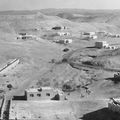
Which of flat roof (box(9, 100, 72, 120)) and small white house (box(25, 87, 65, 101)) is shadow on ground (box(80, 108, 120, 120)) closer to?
flat roof (box(9, 100, 72, 120))

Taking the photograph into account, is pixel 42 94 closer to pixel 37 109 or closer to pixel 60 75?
pixel 37 109

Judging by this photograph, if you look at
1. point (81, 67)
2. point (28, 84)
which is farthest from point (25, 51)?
point (28, 84)

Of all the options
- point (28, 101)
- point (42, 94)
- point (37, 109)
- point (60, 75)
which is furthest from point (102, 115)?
point (60, 75)

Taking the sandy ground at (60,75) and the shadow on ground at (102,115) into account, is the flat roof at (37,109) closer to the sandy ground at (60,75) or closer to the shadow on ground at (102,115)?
the sandy ground at (60,75)

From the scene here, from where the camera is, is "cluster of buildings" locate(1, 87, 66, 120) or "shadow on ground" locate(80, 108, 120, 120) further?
"cluster of buildings" locate(1, 87, 66, 120)

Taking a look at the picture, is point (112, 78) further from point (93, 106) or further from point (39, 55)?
point (39, 55)

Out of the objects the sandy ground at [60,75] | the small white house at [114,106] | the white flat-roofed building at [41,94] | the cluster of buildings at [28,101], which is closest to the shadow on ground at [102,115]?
the sandy ground at [60,75]

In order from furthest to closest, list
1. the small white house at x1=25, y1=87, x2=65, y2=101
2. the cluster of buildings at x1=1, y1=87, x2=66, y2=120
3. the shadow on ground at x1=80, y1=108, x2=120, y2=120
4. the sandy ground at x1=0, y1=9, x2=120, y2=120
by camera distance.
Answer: the small white house at x1=25, y1=87, x2=65, y2=101 → the sandy ground at x1=0, y1=9, x2=120, y2=120 → the cluster of buildings at x1=1, y1=87, x2=66, y2=120 → the shadow on ground at x1=80, y1=108, x2=120, y2=120

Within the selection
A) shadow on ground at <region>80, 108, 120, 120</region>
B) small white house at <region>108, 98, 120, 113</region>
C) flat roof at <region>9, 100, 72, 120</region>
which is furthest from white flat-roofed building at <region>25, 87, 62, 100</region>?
small white house at <region>108, 98, 120, 113</region>
